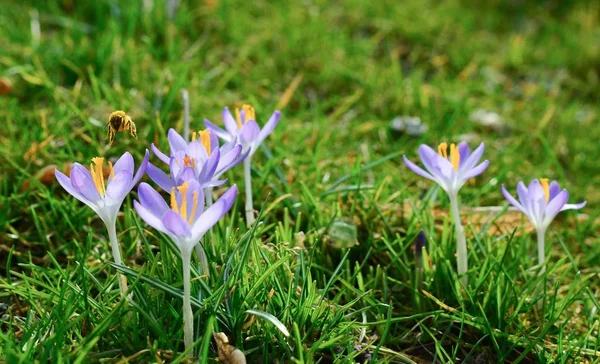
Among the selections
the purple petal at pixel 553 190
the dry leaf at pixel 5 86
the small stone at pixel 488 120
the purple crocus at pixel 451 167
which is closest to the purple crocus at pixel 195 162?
the purple crocus at pixel 451 167

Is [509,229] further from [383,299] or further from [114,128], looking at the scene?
[114,128]

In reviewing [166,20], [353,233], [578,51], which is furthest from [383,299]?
[578,51]

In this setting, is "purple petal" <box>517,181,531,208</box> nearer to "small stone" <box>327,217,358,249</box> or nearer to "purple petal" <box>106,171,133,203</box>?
"small stone" <box>327,217,358,249</box>

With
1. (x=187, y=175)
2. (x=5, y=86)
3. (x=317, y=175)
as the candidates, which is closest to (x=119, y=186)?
(x=187, y=175)

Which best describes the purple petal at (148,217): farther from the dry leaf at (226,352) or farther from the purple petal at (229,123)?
the purple petal at (229,123)

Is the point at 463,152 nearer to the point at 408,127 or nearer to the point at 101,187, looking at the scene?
the point at 101,187

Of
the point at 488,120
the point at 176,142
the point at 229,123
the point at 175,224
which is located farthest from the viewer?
the point at 488,120
